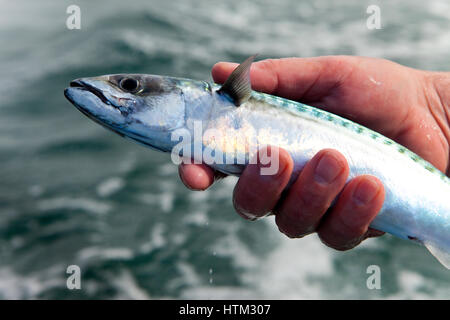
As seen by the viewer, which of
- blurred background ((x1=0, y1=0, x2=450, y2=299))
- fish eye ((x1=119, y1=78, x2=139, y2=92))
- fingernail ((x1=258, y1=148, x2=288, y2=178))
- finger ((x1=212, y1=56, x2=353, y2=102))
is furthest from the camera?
blurred background ((x1=0, y1=0, x2=450, y2=299))

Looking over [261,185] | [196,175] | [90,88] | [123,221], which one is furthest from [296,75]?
[123,221]

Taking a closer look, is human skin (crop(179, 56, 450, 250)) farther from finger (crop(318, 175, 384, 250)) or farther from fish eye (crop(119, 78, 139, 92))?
fish eye (crop(119, 78, 139, 92))

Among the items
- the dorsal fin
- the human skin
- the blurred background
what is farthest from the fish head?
the blurred background

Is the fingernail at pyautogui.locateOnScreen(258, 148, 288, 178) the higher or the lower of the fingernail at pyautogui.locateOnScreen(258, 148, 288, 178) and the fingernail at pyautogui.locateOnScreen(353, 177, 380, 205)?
the higher

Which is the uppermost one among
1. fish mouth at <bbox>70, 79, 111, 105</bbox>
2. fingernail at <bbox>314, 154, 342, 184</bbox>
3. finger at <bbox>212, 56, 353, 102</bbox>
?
fish mouth at <bbox>70, 79, 111, 105</bbox>

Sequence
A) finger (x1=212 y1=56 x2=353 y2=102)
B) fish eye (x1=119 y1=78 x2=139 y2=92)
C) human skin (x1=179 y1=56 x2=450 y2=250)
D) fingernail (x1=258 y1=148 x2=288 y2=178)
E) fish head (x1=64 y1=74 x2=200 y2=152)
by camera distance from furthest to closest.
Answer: finger (x1=212 y1=56 x2=353 y2=102) < human skin (x1=179 y1=56 x2=450 y2=250) < fingernail (x1=258 y1=148 x2=288 y2=178) < fish eye (x1=119 y1=78 x2=139 y2=92) < fish head (x1=64 y1=74 x2=200 y2=152)

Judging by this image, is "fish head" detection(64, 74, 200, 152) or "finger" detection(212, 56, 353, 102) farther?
"finger" detection(212, 56, 353, 102)
